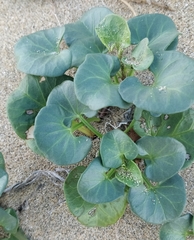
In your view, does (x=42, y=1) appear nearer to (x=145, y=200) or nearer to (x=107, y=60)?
(x=107, y=60)

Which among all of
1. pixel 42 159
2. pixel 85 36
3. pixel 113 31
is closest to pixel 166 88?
pixel 113 31

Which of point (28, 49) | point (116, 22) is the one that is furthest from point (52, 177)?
point (116, 22)

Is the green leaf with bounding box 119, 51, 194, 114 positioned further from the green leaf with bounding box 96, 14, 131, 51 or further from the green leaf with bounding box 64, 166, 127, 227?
the green leaf with bounding box 64, 166, 127, 227

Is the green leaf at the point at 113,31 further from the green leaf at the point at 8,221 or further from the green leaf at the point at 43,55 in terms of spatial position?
the green leaf at the point at 8,221

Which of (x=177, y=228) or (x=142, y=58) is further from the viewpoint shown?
(x=177, y=228)

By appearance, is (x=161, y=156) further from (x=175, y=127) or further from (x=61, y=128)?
(x=61, y=128)

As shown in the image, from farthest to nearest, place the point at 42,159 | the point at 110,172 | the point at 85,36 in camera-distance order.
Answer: the point at 42,159
the point at 85,36
the point at 110,172

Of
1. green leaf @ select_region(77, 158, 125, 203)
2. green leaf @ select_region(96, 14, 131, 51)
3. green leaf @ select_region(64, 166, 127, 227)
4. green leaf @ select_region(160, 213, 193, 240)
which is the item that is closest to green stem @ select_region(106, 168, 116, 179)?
green leaf @ select_region(77, 158, 125, 203)
